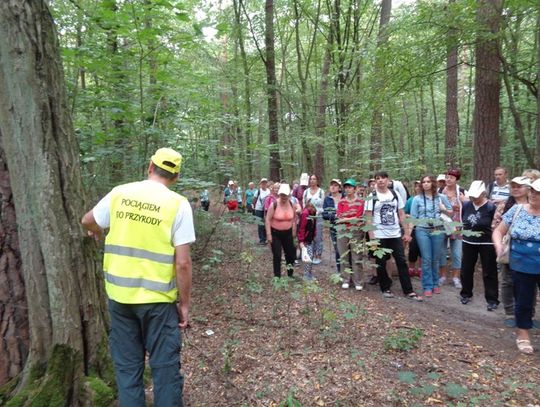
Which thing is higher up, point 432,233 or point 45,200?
point 45,200

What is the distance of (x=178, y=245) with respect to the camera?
8.06 ft

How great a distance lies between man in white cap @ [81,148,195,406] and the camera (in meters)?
2.40

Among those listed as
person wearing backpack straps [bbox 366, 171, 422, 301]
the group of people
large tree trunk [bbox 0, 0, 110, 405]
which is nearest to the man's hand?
large tree trunk [bbox 0, 0, 110, 405]

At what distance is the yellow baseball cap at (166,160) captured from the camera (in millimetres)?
2577

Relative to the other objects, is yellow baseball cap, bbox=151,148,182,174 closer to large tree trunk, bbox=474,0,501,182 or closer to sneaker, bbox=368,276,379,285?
sneaker, bbox=368,276,379,285

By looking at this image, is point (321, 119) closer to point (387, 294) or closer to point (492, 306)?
point (387, 294)

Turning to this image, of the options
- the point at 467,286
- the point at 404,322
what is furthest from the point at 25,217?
→ the point at 467,286

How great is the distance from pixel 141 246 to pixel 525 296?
14.1 feet

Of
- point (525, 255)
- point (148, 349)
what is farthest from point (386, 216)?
point (148, 349)

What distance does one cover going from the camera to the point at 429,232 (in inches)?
247

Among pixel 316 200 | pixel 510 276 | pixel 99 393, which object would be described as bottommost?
pixel 99 393

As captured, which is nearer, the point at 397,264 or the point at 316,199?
the point at 397,264

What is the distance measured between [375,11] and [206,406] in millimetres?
16749

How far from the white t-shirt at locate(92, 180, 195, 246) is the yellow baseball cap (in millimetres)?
276
